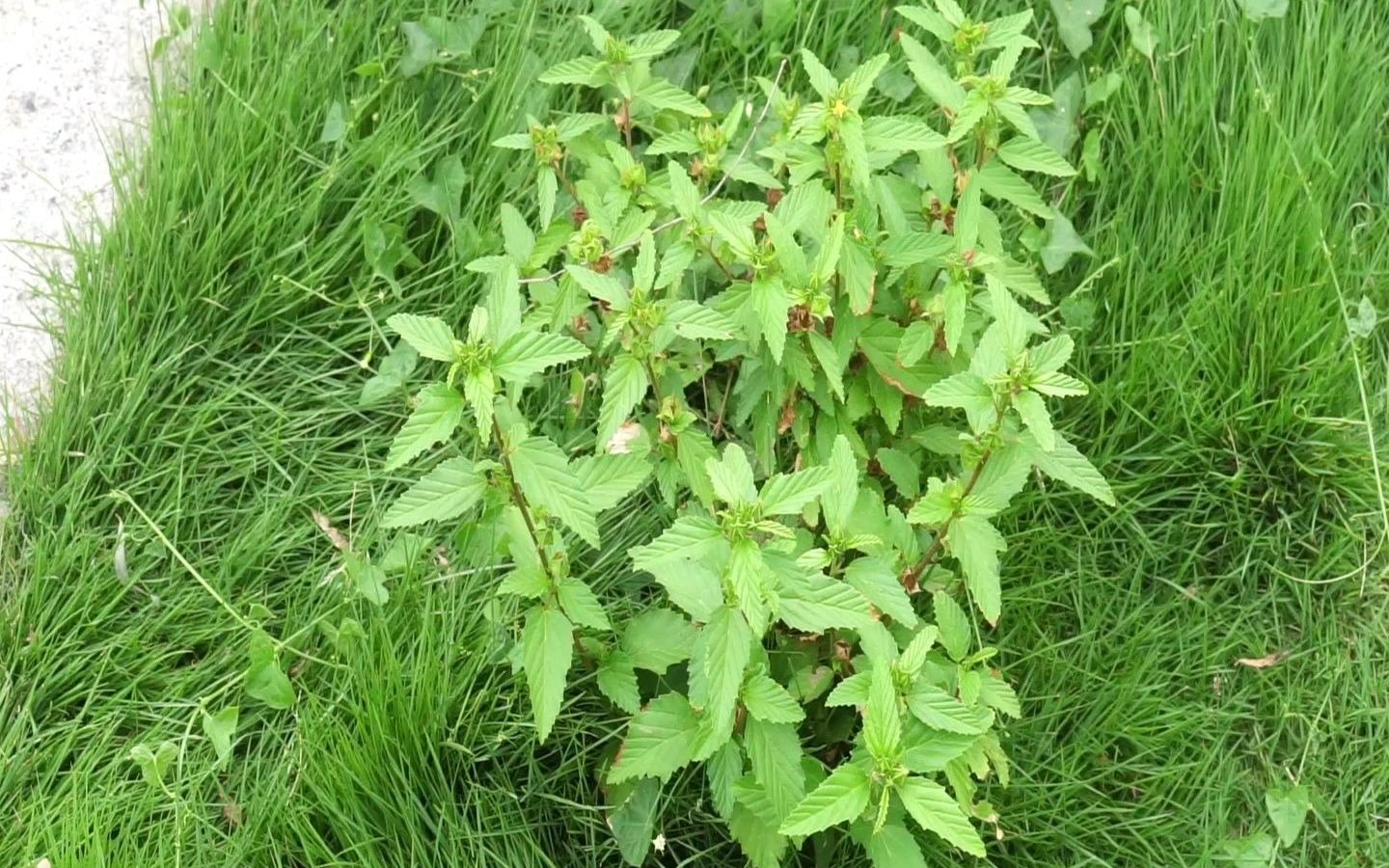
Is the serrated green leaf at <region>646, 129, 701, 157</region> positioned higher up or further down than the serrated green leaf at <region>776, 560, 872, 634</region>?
higher up

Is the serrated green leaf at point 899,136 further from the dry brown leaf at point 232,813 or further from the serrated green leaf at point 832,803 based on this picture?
the dry brown leaf at point 232,813

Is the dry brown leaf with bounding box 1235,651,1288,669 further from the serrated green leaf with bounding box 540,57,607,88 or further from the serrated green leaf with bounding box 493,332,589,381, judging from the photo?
the serrated green leaf with bounding box 540,57,607,88

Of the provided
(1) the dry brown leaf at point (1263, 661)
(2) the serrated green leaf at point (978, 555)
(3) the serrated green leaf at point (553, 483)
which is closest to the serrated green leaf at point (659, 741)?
(3) the serrated green leaf at point (553, 483)

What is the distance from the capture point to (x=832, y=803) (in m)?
1.80

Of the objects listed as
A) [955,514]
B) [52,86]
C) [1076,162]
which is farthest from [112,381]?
[1076,162]

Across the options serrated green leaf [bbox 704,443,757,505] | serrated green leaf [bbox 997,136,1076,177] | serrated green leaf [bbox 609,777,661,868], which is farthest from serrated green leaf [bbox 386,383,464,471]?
serrated green leaf [bbox 997,136,1076,177]

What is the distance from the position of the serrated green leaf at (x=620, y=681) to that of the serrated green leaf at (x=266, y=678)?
570mm

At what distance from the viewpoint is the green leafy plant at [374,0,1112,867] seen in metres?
1.83

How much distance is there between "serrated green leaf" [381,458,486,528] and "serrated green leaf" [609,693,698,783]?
447 mm

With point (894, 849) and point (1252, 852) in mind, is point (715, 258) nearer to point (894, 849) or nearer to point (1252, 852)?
point (894, 849)

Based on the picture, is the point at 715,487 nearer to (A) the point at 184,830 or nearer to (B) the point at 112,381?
(A) the point at 184,830

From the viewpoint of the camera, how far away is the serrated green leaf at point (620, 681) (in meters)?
2.07

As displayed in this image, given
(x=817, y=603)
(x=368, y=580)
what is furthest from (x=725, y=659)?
(x=368, y=580)

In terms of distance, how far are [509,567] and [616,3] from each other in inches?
49.1
